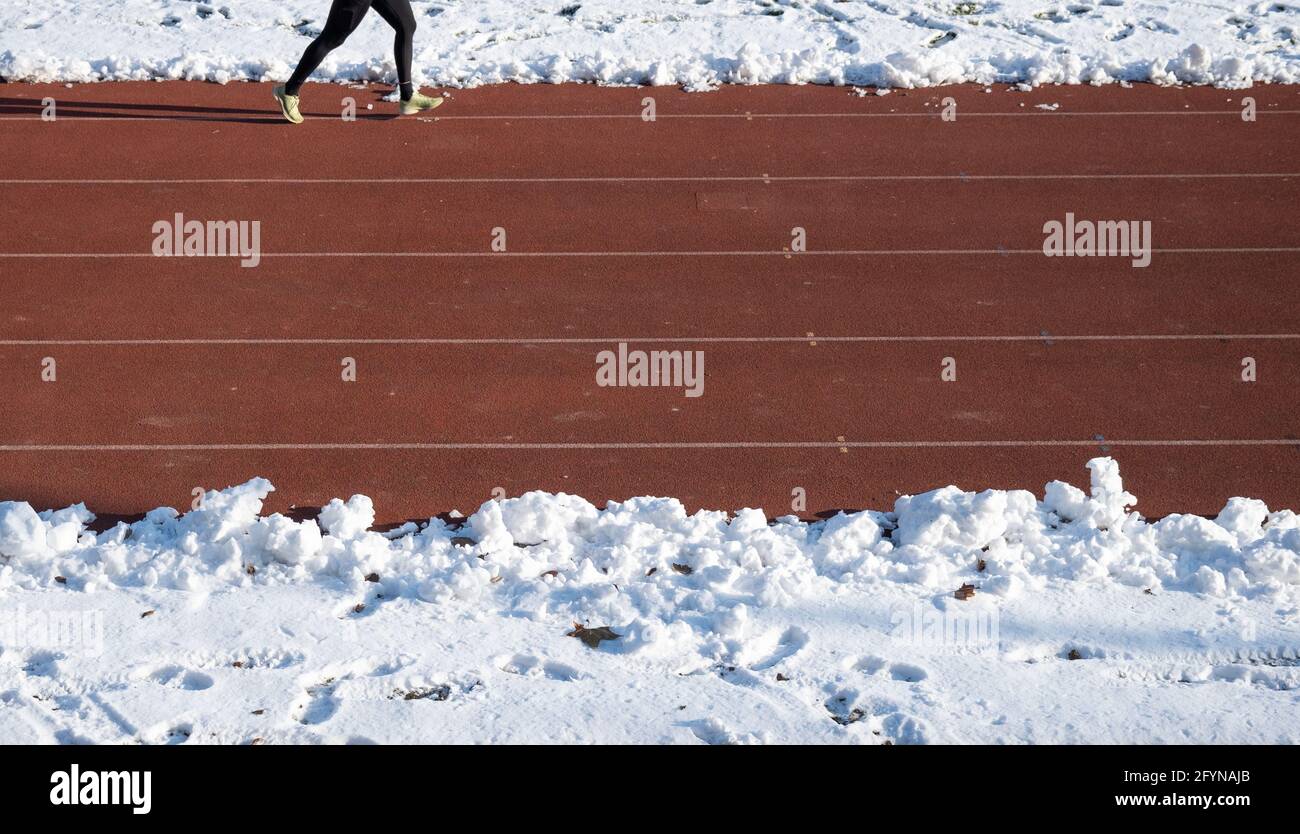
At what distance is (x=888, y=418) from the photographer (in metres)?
5.63

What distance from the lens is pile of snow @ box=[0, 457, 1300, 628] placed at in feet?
14.5

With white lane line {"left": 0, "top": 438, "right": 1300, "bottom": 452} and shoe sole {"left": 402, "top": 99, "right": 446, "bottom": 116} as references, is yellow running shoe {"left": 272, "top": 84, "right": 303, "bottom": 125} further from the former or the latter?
white lane line {"left": 0, "top": 438, "right": 1300, "bottom": 452}

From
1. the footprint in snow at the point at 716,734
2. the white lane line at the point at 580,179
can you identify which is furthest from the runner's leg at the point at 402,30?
the footprint in snow at the point at 716,734

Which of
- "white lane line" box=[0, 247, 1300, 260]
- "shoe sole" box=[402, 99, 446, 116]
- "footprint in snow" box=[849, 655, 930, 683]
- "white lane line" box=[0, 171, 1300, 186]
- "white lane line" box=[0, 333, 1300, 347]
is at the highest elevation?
"shoe sole" box=[402, 99, 446, 116]

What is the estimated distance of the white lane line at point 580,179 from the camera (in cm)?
791

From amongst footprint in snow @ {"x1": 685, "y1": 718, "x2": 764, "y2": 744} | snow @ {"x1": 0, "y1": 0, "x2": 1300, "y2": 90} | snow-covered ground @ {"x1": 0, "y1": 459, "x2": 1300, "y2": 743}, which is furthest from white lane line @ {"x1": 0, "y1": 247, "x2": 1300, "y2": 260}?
footprint in snow @ {"x1": 685, "y1": 718, "x2": 764, "y2": 744}

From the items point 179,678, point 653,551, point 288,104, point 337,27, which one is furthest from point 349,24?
point 179,678

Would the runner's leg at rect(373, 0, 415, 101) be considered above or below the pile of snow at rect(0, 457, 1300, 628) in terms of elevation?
above

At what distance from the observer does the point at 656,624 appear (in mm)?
4211

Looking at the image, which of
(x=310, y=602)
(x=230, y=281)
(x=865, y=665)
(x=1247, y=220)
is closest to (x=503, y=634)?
(x=310, y=602)

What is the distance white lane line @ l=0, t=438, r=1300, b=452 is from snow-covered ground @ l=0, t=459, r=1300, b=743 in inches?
17.3

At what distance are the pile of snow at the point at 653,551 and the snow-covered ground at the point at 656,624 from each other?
0.03ft

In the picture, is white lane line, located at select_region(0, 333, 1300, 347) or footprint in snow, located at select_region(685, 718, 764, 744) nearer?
footprint in snow, located at select_region(685, 718, 764, 744)

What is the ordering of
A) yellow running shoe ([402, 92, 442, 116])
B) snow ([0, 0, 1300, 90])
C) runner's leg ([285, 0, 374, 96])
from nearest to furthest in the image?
runner's leg ([285, 0, 374, 96]), yellow running shoe ([402, 92, 442, 116]), snow ([0, 0, 1300, 90])
